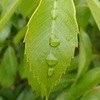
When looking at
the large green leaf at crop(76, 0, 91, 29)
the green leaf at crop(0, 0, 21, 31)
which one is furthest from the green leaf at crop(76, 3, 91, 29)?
the green leaf at crop(0, 0, 21, 31)

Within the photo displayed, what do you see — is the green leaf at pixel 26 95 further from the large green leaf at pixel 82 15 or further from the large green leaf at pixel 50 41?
the large green leaf at pixel 50 41

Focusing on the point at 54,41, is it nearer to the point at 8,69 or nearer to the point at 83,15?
the point at 83,15

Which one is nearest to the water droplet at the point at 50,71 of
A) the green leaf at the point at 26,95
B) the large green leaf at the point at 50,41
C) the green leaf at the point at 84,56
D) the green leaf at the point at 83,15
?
the large green leaf at the point at 50,41

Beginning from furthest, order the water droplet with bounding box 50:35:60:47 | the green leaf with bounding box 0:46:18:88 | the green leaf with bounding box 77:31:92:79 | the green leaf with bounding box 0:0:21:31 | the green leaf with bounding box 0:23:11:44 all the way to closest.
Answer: the green leaf with bounding box 0:46:18:88, the green leaf with bounding box 0:23:11:44, the green leaf with bounding box 77:31:92:79, the green leaf with bounding box 0:0:21:31, the water droplet with bounding box 50:35:60:47

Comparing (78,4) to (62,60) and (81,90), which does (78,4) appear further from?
(62,60)

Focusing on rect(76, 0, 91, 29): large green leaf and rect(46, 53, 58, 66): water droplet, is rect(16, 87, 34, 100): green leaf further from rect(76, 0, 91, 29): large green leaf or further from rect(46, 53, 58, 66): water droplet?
rect(46, 53, 58, 66): water droplet

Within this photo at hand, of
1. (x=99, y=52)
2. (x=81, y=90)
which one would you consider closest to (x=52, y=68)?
(x=81, y=90)
